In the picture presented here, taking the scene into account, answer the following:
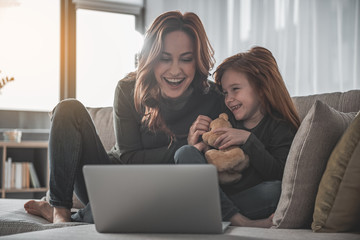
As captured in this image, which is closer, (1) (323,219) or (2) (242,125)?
(1) (323,219)

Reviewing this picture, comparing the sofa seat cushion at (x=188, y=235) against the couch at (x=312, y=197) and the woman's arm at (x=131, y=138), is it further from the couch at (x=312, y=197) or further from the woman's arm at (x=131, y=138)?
the woman's arm at (x=131, y=138)

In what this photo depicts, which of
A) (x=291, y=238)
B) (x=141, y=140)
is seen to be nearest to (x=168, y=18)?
(x=141, y=140)

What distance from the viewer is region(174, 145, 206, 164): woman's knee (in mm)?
1477

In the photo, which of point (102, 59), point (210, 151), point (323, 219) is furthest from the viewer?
point (102, 59)

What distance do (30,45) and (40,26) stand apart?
20 cm

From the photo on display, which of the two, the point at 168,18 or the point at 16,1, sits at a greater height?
the point at 16,1

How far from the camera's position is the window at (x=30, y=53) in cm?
398

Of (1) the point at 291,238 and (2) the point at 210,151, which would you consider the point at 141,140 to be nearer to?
(2) the point at 210,151

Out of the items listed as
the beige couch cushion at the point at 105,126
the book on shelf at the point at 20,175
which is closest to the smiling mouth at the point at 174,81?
the beige couch cushion at the point at 105,126

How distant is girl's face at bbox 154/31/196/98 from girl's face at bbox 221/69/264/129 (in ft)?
0.51

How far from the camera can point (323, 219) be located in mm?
1114

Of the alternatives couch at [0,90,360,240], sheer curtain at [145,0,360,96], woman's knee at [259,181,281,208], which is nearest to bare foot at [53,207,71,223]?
couch at [0,90,360,240]

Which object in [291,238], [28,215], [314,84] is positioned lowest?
[28,215]

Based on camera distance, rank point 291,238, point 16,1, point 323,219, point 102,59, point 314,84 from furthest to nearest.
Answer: point 102,59, point 16,1, point 314,84, point 323,219, point 291,238
